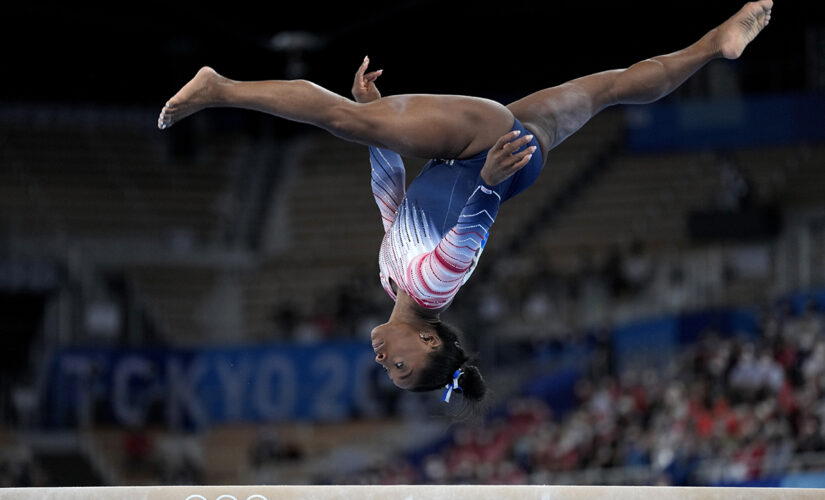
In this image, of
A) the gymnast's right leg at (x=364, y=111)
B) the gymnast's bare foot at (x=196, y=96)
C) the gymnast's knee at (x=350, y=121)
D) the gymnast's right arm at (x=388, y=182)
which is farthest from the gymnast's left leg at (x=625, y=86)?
the gymnast's bare foot at (x=196, y=96)

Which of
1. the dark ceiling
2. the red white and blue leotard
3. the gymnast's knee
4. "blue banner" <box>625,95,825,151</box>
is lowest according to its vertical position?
the red white and blue leotard

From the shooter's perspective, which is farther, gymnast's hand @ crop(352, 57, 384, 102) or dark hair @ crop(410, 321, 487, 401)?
gymnast's hand @ crop(352, 57, 384, 102)

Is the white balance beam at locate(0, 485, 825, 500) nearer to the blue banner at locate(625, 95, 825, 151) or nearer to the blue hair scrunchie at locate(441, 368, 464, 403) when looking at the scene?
the blue hair scrunchie at locate(441, 368, 464, 403)

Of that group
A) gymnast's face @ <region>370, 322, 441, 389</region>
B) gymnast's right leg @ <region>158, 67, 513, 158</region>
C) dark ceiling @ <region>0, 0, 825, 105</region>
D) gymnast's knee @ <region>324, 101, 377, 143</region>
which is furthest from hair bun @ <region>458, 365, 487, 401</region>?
dark ceiling @ <region>0, 0, 825, 105</region>

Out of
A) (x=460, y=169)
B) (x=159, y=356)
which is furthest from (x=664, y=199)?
(x=460, y=169)

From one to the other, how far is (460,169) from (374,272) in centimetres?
1301

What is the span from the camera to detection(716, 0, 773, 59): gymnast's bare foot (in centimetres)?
508

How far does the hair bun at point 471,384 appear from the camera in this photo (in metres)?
4.96

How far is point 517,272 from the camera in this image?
55.7ft

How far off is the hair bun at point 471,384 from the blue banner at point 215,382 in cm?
1030

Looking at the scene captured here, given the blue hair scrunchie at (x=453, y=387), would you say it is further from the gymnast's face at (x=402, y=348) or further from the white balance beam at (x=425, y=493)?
the white balance beam at (x=425, y=493)

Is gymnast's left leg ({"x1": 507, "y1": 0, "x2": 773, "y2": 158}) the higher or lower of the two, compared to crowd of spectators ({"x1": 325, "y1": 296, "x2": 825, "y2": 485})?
higher

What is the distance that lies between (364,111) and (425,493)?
4.95 ft

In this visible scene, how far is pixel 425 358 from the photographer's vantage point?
4.78 meters
